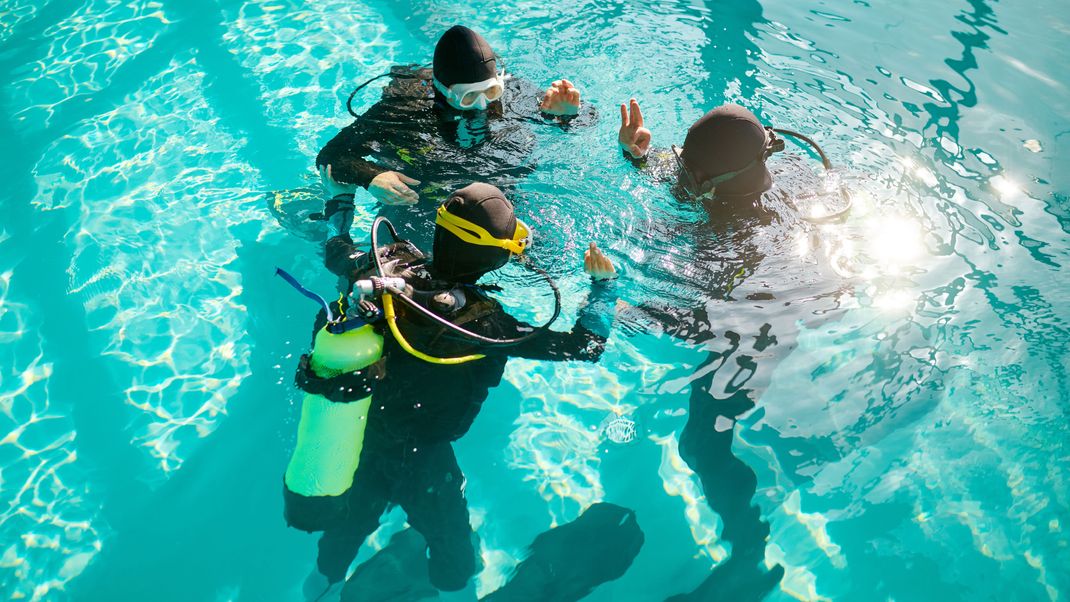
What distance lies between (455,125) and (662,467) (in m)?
2.69

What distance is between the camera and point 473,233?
335 cm

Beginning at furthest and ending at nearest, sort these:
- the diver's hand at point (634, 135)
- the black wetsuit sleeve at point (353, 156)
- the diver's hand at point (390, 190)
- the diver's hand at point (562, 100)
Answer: the diver's hand at point (562, 100)
the diver's hand at point (634, 135)
the black wetsuit sleeve at point (353, 156)
the diver's hand at point (390, 190)

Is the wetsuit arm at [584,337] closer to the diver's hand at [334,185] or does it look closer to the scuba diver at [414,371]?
the scuba diver at [414,371]

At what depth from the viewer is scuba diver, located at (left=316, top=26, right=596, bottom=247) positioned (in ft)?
15.9

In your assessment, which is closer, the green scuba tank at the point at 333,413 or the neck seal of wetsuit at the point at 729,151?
the green scuba tank at the point at 333,413

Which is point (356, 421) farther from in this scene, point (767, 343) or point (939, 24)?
point (939, 24)

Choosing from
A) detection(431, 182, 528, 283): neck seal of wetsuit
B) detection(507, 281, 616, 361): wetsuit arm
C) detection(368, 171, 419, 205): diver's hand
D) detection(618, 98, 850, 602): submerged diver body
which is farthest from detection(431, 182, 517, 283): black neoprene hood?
detection(618, 98, 850, 602): submerged diver body

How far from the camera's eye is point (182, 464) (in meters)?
4.52

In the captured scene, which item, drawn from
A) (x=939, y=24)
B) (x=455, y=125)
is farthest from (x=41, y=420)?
(x=939, y=24)

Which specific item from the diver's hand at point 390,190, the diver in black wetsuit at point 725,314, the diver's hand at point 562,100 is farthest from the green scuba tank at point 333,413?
the diver's hand at point 562,100

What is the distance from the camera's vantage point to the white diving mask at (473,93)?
4906 millimetres

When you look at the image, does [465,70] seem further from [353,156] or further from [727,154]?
[727,154]

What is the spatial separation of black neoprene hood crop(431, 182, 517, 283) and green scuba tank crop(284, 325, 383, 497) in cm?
50

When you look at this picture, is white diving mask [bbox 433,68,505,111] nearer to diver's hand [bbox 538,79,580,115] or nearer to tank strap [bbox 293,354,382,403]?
diver's hand [bbox 538,79,580,115]
